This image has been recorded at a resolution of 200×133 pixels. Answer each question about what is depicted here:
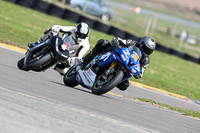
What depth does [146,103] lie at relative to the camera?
10.8 m

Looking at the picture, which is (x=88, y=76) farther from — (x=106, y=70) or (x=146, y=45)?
(x=146, y=45)

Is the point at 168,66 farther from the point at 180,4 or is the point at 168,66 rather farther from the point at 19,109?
the point at 180,4

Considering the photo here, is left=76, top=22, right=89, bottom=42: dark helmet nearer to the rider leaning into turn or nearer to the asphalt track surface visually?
the rider leaning into turn

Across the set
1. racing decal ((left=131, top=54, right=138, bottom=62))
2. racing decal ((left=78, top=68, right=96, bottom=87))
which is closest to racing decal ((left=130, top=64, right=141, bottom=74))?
racing decal ((left=131, top=54, right=138, bottom=62))

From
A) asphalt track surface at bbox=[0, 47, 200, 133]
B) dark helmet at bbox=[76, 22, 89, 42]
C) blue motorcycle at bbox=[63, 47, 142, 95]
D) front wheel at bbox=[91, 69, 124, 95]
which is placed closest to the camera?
asphalt track surface at bbox=[0, 47, 200, 133]

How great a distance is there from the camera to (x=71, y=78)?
31.9ft

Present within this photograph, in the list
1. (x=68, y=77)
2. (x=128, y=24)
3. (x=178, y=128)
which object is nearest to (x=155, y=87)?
(x=68, y=77)

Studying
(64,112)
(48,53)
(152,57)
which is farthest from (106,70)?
(152,57)

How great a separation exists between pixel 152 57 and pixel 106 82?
1243 centimetres

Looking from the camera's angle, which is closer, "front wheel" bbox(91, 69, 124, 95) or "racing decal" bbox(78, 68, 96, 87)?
"front wheel" bbox(91, 69, 124, 95)

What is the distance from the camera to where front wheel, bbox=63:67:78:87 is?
9688 mm

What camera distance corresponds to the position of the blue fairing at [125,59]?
916 centimetres

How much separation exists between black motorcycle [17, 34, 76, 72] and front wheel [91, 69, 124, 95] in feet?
2.73

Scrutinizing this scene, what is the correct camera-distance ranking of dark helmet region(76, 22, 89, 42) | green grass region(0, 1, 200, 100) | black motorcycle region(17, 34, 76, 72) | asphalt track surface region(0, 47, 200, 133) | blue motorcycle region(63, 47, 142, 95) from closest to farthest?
asphalt track surface region(0, 47, 200, 133) → blue motorcycle region(63, 47, 142, 95) → black motorcycle region(17, 34, 76, 72) → dark helmet region(76, 22, 89, 42) → green grass region(0, 1, 200, 100)
